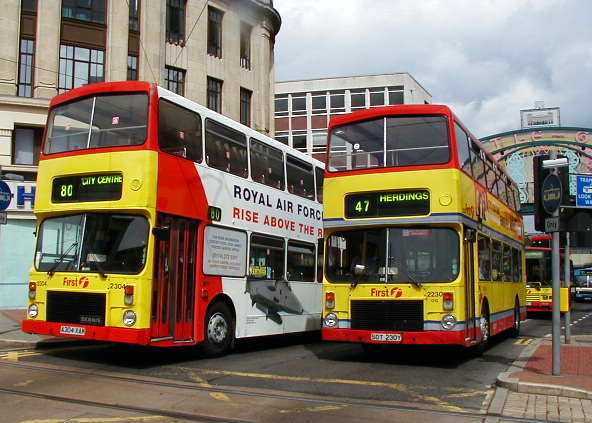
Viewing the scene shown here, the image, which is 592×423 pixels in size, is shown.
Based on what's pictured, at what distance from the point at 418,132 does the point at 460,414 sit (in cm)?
562

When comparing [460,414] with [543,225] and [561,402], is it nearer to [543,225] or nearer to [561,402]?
[561,402]

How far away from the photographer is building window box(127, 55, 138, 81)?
2691 centimetres

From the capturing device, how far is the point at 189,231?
11.6 meters

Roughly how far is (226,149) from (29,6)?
16247 mm

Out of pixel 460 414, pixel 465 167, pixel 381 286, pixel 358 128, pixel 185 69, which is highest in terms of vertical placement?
pixel 185 69

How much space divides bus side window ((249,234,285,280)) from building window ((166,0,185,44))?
16.8 meters

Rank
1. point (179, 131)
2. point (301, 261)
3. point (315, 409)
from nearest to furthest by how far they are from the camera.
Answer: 1. point (315, 409)
2. point (179, 131)
3. point (301, 261)

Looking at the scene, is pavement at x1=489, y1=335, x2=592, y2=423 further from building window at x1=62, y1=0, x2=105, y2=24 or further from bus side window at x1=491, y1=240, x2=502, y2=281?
building window at x1=62, y1=0, x2=105, y2=24

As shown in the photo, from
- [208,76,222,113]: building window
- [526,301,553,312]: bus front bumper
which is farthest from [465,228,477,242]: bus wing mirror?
[208,76,222,113]: building window

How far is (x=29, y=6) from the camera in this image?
987 inches

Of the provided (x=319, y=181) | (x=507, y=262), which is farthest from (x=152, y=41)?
(x=507, y=262)

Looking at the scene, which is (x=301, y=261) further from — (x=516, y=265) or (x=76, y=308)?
(x=516, y=265)

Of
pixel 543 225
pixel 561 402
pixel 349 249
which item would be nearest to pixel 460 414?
pixel 561 402

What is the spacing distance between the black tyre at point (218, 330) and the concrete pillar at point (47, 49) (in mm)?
15742
